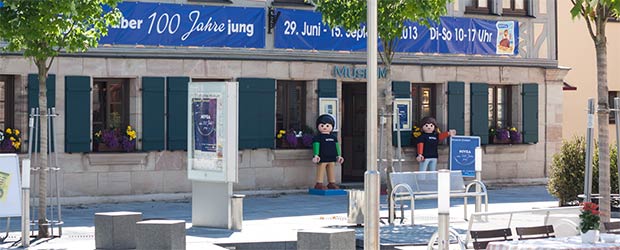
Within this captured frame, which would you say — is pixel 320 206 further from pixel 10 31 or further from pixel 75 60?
pixel 10 31

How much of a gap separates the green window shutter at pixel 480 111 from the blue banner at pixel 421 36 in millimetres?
844

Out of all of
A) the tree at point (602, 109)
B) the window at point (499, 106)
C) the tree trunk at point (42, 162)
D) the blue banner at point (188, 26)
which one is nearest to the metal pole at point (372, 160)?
the tree at point (602, 109)

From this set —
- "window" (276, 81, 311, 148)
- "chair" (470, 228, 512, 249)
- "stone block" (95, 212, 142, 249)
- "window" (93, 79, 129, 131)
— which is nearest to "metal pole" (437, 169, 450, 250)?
"chair" (470, 228, 512, 249)

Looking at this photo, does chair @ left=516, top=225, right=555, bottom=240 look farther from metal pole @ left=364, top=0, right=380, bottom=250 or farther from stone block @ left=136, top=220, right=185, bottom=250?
stone block @ left=136, top=220, right=185, bottom=250

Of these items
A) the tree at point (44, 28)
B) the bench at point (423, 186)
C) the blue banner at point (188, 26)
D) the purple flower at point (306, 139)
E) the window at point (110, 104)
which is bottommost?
the bench at point (423, 186)

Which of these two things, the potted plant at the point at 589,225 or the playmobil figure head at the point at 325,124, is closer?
the potted plant at the point at 589,225

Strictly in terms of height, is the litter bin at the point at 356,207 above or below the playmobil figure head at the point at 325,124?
below

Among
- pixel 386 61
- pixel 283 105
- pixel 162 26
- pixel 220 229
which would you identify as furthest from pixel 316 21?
pixel 220 229

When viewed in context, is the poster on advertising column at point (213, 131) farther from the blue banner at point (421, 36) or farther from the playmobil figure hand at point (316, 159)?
the blue banner at point (421, 36)

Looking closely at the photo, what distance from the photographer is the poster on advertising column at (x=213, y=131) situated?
18391 millimetres

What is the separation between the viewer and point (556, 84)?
29.2 metres

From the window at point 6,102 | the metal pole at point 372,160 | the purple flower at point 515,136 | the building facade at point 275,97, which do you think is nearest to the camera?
the metal pole at point 372,160

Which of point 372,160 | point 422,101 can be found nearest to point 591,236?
point 372,160

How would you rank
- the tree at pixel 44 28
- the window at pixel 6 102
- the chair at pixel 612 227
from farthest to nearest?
the window at pixel 6 102, the tree at pixel 44 28, the chair at pixel 612 227
